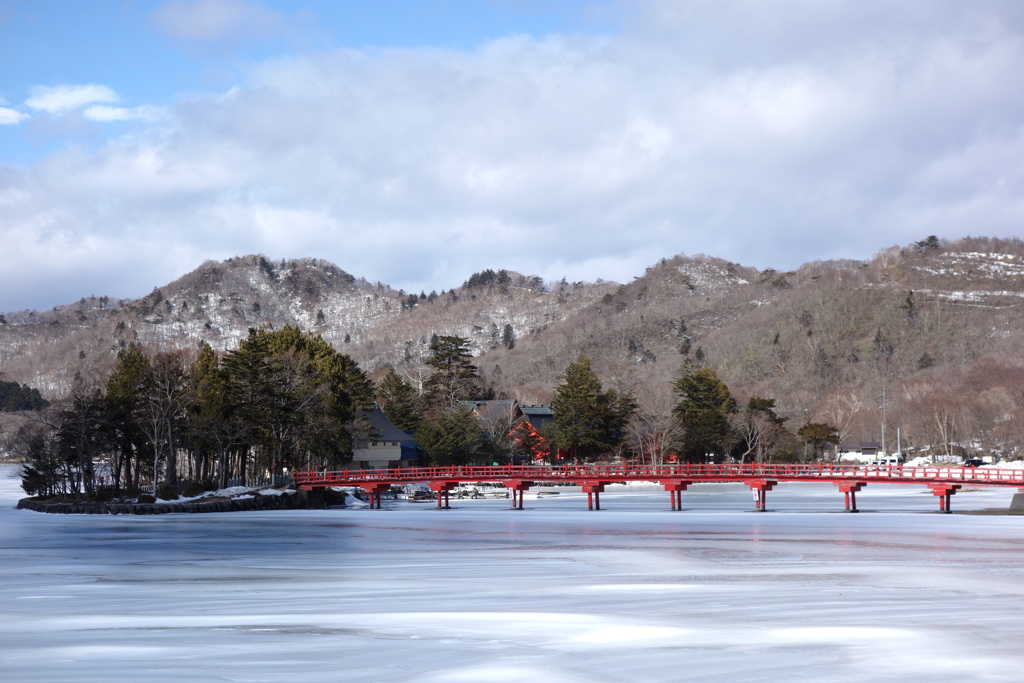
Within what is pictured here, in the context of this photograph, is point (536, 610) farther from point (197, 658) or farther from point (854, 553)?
point (854, 553)

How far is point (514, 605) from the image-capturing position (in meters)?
22.1

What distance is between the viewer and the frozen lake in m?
15.9

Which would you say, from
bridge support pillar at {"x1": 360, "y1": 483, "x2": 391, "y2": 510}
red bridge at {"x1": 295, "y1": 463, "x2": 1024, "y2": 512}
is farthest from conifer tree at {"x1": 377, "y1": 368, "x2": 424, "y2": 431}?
bridge support pillar at {"x1": 360, "y1": 483, "x2": 391, "y2": 510}

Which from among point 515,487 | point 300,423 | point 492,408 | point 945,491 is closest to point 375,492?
point 300,423

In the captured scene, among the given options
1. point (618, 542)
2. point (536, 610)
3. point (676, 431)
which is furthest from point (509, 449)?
point (536, 610)

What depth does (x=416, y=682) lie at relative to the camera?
14.8 metres

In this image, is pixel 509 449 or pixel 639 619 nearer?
pixel 639 619

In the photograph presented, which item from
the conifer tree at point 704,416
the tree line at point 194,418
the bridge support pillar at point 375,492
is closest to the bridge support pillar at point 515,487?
the bridge support pillar at point 375,492

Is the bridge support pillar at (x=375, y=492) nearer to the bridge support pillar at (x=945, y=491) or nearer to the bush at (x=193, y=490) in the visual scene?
the bush at (x=193, y=490)

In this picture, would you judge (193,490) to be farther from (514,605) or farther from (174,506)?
(514,605)

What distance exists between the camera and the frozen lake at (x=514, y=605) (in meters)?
15.9

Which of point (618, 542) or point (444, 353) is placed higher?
point (444, 353)

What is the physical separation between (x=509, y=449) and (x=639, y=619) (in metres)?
84.7

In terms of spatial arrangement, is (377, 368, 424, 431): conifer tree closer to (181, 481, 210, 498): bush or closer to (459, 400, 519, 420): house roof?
(459, 400, 519, 420): house roof
